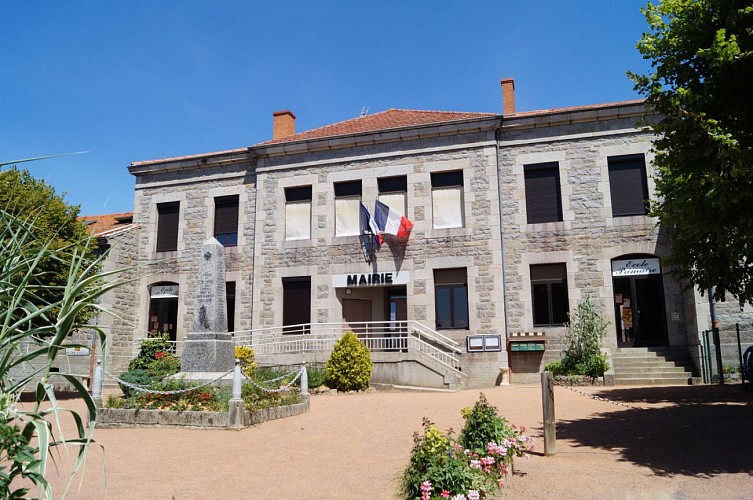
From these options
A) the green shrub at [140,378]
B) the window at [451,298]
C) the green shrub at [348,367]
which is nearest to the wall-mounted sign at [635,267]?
→ the window at [451,298]

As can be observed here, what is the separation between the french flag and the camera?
1831 cm

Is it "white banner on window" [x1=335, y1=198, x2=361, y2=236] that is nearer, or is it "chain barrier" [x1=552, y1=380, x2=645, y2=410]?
"chain barrier" [x1=552, y1=380, x2=645, y2=410]

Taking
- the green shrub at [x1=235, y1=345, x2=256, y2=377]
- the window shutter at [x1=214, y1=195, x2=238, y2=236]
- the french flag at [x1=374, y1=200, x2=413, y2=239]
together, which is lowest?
the green shrub at [x1=235, y1=345, x2=256, y2=377]

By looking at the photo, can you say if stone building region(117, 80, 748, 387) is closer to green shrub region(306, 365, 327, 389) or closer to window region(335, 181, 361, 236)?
window region(335, 181, 361, 236)

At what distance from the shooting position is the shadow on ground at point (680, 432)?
6398mm

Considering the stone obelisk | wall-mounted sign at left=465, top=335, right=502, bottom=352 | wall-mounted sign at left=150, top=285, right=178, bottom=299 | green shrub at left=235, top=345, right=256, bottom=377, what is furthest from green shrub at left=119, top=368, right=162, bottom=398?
wall-mounted sign at left=465, top=335, right=502, bottom=352

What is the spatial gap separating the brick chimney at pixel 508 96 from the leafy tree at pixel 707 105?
36.0 ft

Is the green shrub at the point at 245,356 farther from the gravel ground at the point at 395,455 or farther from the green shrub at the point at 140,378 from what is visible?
the gravel ground at the point at 395,455

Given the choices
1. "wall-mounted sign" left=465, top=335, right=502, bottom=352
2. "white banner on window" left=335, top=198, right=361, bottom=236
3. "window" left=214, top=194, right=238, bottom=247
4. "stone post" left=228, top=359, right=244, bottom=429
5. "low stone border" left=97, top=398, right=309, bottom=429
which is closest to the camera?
"stone post" left=228, top=359, right=244, bottom=429

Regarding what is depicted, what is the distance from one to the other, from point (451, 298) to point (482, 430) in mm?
12266

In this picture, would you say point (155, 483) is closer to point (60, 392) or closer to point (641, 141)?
point (60, 392)

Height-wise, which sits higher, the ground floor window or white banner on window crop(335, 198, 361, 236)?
white banner on window crop(335, 198, 361, 236)

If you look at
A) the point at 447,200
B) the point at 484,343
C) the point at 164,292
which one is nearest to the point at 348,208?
the point at 447,200

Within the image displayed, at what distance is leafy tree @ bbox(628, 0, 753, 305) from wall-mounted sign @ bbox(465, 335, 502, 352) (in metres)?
8.87
